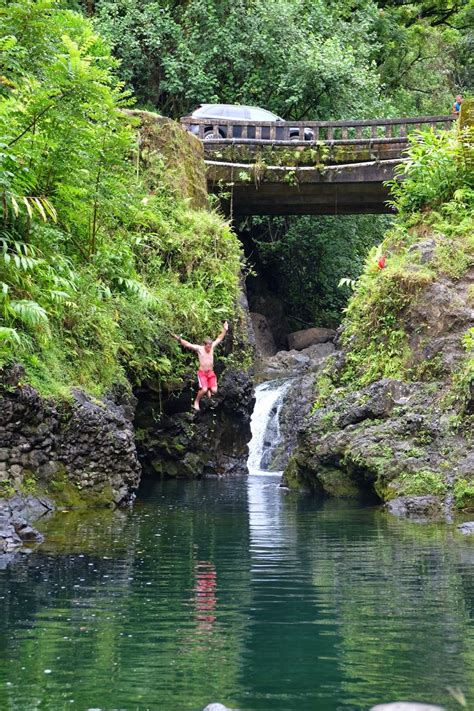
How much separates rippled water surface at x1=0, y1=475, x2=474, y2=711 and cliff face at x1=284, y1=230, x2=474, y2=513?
206cm

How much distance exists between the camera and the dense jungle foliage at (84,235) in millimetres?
15055

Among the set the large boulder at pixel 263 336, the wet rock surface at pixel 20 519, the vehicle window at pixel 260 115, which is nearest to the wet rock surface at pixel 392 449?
the wet rock surface at pixel 20 519

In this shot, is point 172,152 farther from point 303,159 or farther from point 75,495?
point 75,495

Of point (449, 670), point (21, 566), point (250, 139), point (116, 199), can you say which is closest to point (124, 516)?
point (21, 566)

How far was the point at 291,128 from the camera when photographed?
28609mm

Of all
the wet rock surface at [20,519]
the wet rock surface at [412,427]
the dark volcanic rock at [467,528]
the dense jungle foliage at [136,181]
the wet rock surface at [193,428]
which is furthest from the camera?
the wet rock surface at [193,428]

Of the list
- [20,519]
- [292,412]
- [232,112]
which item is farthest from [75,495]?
[232,112]

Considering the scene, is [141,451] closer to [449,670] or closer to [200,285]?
[200,285]

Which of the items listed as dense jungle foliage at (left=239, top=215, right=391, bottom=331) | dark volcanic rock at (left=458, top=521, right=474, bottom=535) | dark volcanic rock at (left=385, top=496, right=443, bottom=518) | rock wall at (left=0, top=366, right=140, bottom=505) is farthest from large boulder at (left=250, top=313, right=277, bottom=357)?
dark volcanic rock at (left=458, top=521, right=474, bottom=535)

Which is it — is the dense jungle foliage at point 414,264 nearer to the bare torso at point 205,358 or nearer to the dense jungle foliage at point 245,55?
the bare torso at point 205,358

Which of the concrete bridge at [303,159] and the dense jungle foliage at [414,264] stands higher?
the concrete bridge at [303,159]

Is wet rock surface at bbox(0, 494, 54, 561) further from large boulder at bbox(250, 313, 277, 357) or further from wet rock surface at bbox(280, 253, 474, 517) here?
large boulder at bbox(250, 313, 277, 357)

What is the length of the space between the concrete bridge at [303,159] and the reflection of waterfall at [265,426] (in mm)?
4590

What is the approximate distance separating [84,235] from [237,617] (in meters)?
11.2
